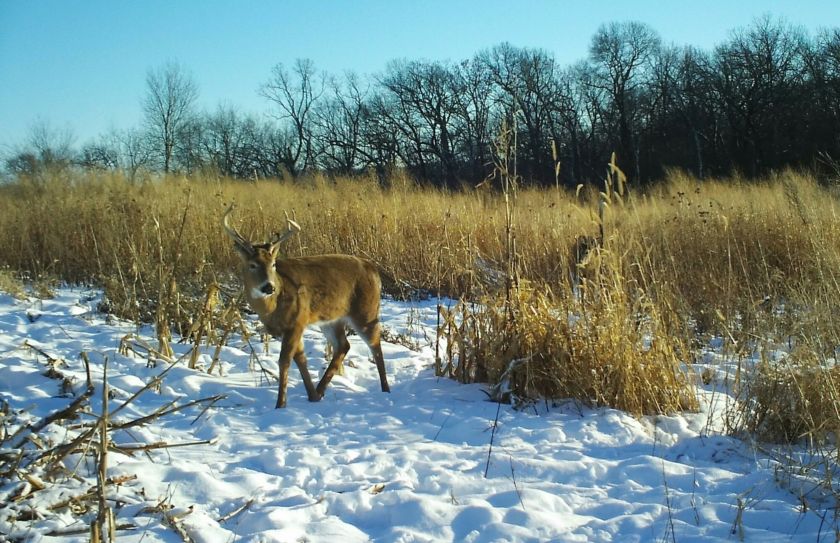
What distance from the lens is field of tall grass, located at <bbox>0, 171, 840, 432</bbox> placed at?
15.4 ft

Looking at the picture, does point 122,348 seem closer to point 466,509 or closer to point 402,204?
point 466,509

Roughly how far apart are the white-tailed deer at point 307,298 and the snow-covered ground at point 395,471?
318mm

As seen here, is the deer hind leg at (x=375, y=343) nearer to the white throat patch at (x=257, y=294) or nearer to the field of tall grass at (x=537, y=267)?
the field of tall grass at (x=537, y=267)

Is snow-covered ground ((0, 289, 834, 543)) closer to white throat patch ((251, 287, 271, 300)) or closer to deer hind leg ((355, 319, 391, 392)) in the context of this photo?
deer hind leg ((355, 319, 391, 392))

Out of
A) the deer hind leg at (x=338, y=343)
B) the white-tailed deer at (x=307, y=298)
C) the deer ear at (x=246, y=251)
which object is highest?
the deer ear at (x=246, y=251)

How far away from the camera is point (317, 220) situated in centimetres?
1115

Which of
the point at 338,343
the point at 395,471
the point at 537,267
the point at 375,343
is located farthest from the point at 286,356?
the point at 537,267

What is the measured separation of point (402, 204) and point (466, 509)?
9.25 meters

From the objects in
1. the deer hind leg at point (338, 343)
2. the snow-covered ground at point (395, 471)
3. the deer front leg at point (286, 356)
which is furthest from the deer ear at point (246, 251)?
the snow-covered ground at point (395, 471)

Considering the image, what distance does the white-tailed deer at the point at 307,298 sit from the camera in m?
5.33

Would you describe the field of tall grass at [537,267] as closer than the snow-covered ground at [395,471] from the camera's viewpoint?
No

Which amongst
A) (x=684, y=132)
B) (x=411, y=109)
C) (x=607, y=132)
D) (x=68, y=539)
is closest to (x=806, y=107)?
(x=684, y=132)

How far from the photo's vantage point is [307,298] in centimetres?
555

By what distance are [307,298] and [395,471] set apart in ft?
7.32
